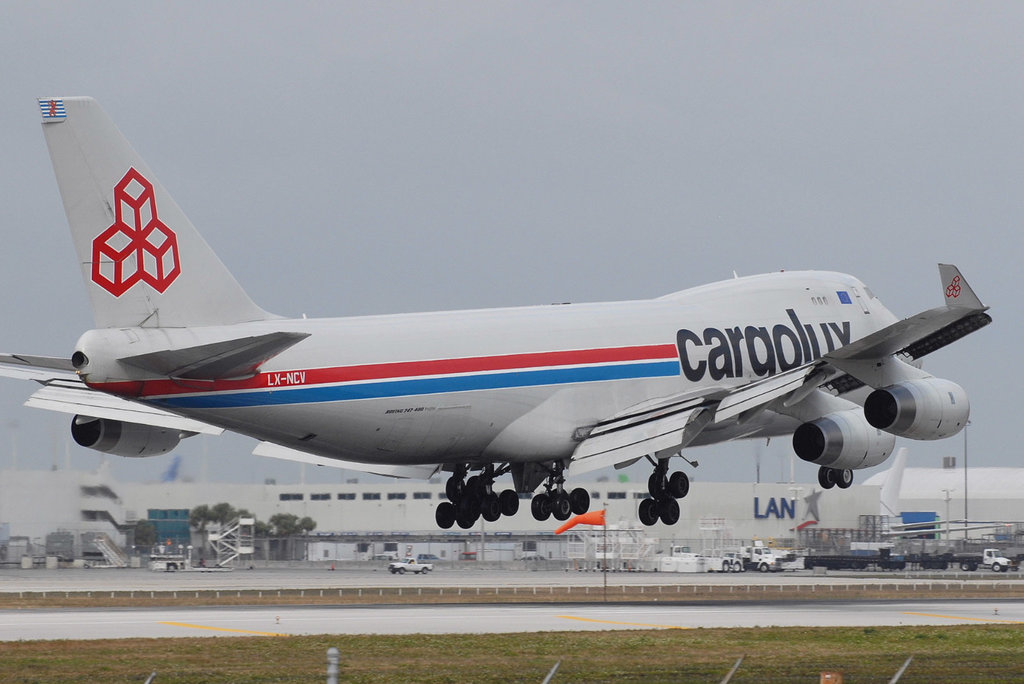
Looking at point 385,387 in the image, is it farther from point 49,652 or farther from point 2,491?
point 2,491

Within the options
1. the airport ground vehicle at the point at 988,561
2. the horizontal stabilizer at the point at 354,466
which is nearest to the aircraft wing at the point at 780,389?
the horizontal stabilizer at the point at 354,466

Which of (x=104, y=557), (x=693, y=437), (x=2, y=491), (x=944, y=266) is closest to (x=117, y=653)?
(x=693, y=437)

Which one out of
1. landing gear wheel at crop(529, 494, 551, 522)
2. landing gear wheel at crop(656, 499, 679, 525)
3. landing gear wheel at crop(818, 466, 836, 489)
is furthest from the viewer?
landing gear wheel at crop(818, 466, 836, 489)

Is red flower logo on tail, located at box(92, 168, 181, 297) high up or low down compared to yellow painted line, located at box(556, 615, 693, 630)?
up

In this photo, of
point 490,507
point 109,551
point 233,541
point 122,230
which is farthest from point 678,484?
point 233,541

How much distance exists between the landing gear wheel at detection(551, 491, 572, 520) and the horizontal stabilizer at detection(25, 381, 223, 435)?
29.9ft

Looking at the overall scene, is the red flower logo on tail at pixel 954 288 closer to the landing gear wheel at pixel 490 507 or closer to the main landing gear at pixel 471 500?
the main landing gear at pixel 471 500

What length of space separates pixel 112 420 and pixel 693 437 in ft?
48.7

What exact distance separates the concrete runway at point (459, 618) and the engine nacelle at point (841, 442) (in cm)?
428

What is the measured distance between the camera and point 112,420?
127 ft

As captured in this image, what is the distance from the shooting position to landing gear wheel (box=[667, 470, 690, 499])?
137ft

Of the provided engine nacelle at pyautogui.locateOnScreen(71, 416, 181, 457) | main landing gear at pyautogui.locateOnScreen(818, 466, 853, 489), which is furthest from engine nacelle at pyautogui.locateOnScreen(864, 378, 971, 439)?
engine nacelle at pyautogui.locateOnScreen(71, 416, 181, 457)

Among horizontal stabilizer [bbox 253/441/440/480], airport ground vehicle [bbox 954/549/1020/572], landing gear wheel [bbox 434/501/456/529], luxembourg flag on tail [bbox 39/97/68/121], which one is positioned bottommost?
airport ground vehicle [bbox 954/549/1020/572]

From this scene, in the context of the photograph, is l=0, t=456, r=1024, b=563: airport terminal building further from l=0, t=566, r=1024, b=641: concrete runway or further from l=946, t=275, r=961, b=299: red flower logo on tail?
l=946, t=275, r=961, b=299: red flower logo on tail
